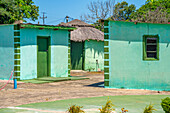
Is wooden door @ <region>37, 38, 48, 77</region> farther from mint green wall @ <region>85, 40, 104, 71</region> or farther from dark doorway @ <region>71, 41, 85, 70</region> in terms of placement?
mint green wall @ <region>85, 40, 104, 71</region>

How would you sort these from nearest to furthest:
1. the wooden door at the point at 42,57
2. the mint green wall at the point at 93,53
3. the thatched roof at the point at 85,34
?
the wooden door at the point at 42,57, the thatched roof at the point at 85,34, the mint green wall at the point at 93,53

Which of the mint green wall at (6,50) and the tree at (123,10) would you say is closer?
the mint green wall at (6,50)

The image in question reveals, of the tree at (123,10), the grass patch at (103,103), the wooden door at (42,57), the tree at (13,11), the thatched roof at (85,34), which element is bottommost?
the grass patch at (103,103)

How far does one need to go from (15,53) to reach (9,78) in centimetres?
178

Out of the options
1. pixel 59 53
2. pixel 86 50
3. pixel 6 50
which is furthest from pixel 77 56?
pixel 6 50

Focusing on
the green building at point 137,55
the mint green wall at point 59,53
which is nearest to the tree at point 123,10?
the mint green wall at point 59,53

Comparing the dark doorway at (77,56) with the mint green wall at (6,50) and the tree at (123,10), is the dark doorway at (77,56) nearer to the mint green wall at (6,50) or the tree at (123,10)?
the mint green wall at (6,50)

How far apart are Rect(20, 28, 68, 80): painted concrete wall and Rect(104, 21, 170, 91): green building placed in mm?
6359

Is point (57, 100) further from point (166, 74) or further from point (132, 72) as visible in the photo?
point (166, 74)

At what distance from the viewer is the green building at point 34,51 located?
20047 mm

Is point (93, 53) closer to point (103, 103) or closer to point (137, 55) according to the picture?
point (137, 55)

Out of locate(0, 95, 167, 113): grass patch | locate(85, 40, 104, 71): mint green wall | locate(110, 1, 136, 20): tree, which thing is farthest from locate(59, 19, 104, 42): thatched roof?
locate(110, 1, 136, 20): tree

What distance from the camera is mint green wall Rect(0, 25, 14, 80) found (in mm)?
20248

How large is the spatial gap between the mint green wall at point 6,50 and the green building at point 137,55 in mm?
7078
